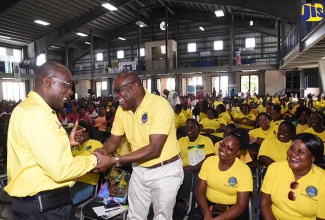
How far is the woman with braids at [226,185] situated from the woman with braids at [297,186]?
201mm

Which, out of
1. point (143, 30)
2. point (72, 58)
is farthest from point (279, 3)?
point (72, 58)

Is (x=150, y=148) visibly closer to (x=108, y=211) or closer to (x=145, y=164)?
(x=145, y=164)

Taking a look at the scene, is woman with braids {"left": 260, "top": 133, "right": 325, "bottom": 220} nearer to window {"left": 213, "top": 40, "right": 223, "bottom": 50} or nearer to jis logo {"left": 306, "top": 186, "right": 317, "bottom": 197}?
jis logo {"left": 306, "top": 186, "right": 317, "bottom": 197}

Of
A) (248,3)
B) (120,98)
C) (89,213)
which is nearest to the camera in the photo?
(120,98)

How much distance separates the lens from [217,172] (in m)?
2.56

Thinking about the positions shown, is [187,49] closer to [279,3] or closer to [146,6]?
[146,6]

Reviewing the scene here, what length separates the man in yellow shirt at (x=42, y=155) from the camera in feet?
5.06

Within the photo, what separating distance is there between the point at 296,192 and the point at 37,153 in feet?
6.33

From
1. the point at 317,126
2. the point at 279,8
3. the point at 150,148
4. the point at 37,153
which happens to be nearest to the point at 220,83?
the point at 279,8

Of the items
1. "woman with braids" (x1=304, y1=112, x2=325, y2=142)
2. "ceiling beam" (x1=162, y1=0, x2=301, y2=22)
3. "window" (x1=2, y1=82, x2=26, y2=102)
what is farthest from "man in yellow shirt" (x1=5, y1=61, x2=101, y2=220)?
"window" (x1=2, y1=82, x2=26, y2=102)

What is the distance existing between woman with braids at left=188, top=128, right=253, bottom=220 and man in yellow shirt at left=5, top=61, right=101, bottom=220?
4.08 feet

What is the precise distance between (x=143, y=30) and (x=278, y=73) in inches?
503

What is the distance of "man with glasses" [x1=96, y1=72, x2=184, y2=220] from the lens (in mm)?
2115

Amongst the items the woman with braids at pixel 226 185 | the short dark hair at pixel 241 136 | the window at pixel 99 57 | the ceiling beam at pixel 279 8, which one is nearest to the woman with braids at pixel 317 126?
the short dark hair at pixel 241 136
